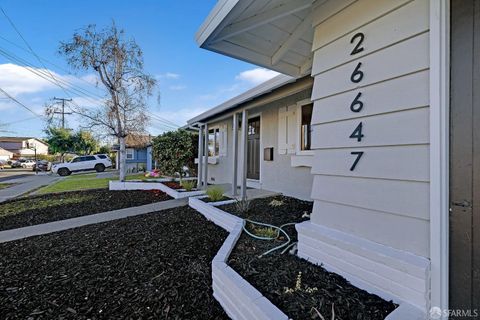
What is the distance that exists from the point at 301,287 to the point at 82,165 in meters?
23.7

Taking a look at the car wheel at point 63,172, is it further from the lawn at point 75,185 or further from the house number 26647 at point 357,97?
the house number 26647 at point 357,97

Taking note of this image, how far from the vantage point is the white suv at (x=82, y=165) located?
19.5 meters

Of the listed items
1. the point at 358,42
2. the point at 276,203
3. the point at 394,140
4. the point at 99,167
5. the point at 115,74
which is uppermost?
the point at 115,74

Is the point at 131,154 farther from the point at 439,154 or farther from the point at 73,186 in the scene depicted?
the point at 439,154

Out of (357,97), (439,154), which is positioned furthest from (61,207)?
(439,154)

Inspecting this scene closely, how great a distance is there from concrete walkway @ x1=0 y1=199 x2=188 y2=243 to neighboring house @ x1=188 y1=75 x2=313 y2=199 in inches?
82.5

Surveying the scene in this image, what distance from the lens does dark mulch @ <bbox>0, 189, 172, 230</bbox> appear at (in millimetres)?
5289

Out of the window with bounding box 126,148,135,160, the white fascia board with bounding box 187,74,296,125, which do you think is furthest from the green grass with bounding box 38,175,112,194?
the window with bounding box 126,148,135,160

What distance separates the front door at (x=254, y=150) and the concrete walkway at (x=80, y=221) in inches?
95.1

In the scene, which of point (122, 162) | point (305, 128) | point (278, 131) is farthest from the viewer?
point (122, 162)

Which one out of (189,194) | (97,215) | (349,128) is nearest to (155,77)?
(189,194)

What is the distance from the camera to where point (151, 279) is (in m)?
2.51

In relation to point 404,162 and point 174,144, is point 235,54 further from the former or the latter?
point 174,144

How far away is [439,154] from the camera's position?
1421 millimetres
